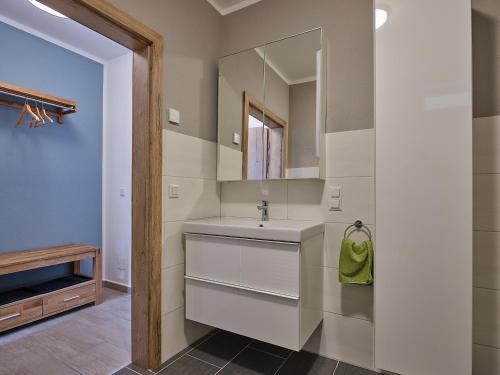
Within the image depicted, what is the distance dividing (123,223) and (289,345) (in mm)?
2386

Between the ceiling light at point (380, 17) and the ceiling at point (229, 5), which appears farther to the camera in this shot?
the ceiling at point (229, 5)

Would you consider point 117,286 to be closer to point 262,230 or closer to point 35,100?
point 35,100

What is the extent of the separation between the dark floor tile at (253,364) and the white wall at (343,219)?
26 centimetres

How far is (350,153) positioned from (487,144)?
65 centimetres

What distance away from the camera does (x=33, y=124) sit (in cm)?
261

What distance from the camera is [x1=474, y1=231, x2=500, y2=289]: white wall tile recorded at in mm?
1325

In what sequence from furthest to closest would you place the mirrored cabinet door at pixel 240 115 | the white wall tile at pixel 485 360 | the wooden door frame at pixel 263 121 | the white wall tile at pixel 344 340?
1. the mirrored cabinet door at pixel 240 115
2. the wooden door frame at pixel 263 121
3. the white wall tile at pixel 344 340
4. the white wall tile at pixel 485 360

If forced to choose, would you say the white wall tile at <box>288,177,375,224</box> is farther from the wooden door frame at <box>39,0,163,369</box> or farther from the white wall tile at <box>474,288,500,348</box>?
the wooden door frame at <box>39,0,163,369</box>

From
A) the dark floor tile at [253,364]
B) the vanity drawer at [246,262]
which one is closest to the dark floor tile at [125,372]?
the dark floor tile at [253,364]

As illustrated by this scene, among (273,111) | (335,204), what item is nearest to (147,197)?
(273,111)

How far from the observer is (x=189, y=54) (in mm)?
1874

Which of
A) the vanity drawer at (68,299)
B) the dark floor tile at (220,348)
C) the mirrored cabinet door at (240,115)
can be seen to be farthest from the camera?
the vanity drawer at (68,299)

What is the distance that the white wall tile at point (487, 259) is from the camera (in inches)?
52.2

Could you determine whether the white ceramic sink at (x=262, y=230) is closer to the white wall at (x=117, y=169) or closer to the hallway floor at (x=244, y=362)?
the hallway floor at (x=244, y=362)
